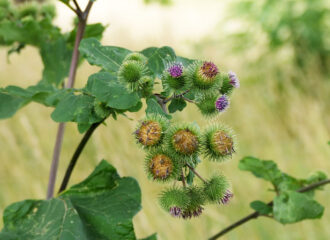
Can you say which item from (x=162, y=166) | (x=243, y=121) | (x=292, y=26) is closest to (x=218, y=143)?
(x=162, y=166)

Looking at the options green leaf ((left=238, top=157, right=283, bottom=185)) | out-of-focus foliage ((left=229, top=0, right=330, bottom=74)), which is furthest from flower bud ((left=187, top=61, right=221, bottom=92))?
out-of-focus foliage ((left=229, top=0, right=330, bottom=74))

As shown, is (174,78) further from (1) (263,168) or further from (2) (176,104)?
(1) (263,168)

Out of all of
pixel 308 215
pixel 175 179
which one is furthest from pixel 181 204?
pixel 308 215

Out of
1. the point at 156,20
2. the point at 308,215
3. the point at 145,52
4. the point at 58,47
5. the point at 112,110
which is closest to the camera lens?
the point at 112,110

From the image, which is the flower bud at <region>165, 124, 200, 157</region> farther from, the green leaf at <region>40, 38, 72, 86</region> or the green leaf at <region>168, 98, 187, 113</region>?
the green leaf at <region>40, 38, 72, 86</region>

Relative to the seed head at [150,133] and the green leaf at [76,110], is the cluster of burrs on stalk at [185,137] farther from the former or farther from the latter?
the green leaf at [76,110]

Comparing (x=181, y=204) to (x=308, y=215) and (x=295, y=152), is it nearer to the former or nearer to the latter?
(x=308, y=215)

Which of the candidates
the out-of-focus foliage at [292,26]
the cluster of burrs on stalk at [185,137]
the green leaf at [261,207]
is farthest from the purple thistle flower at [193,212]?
the out-of-focus foliage at [292,26]
